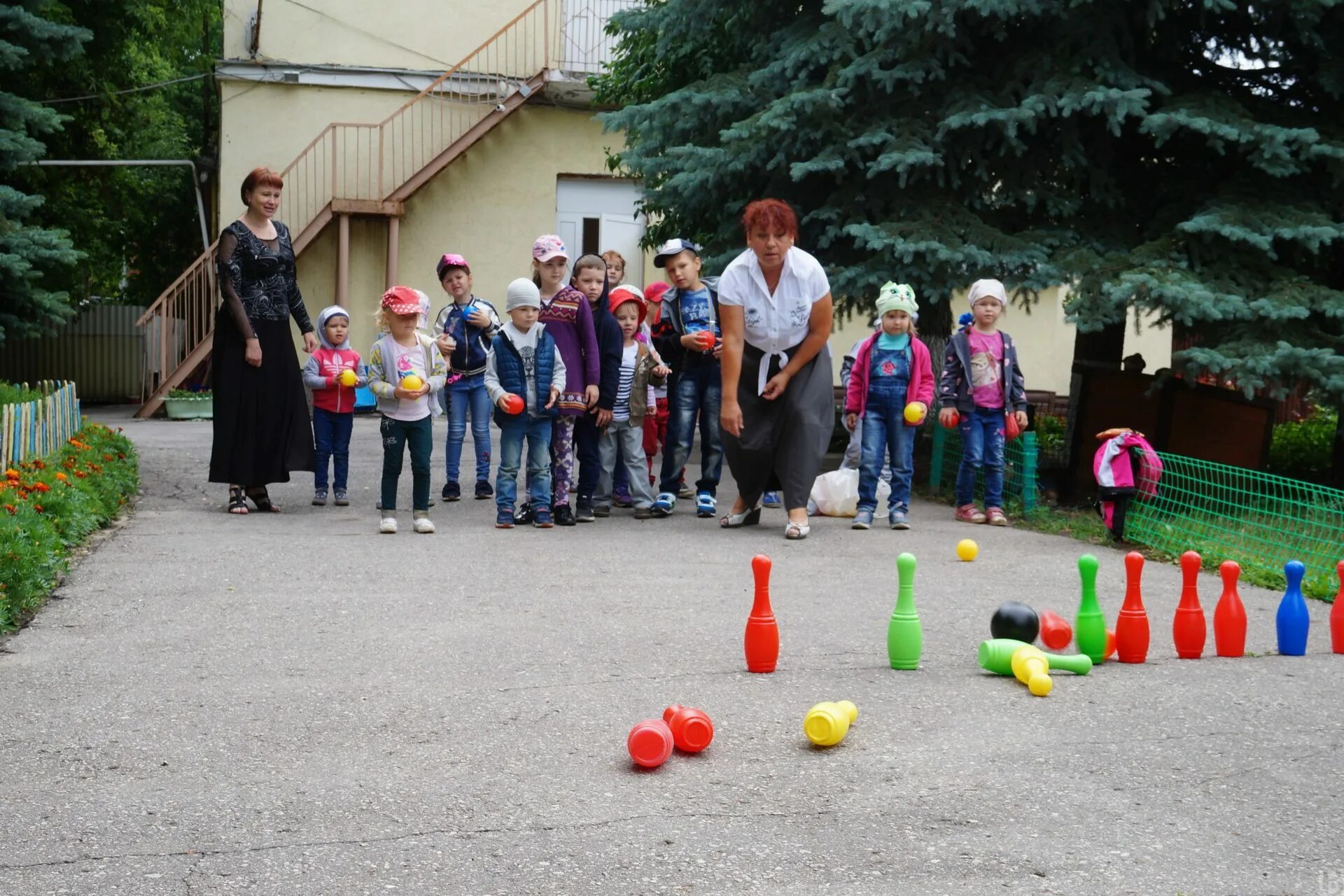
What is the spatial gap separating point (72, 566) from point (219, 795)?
166 inches

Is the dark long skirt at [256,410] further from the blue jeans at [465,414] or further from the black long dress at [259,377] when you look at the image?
the blue jeans at [465,414]

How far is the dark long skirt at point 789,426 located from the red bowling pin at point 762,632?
12.9ft

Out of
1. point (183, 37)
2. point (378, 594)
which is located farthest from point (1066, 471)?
point (183, 37)

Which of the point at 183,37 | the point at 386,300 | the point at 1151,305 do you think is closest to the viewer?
the point at 386,300

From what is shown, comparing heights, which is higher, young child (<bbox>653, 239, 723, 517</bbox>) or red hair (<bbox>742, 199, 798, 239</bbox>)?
red hair (<bbox>742, 199, 798, 239</bbox>)

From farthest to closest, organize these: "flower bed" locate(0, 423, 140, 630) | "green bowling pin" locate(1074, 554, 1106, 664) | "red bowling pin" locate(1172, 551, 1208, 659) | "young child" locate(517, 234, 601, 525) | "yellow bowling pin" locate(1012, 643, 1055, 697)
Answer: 1. "young child" locate(517, 234, 601, 525)
2. "flower bed" locate(0, 423, 140, 630)
3. "red bowling pin" locate(1172, 551, 1208, 659)
4. "green bowling pin" locate(1074, 554, 1106, 664)
5. "yellow bowling pin" locate(1012, 643, 1055, 697)

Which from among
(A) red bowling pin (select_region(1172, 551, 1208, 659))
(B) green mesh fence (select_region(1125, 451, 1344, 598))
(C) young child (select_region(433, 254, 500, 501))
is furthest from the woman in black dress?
(A) red bowling pin (select_region(1172, 551, 1208, 659))

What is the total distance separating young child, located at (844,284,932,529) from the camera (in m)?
10.2

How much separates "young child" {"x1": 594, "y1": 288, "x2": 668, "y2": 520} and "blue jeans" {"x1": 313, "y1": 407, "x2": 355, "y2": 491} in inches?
80.2

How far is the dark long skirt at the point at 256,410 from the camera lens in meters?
10.1

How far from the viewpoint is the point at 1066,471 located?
42.2 ft

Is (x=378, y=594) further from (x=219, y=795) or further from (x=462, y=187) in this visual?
(x=462, y=187)

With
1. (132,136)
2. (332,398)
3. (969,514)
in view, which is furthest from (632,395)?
(132,136)

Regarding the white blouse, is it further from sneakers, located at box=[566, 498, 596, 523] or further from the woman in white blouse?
sneakers, located at box=[566, 498, 596, 523]
